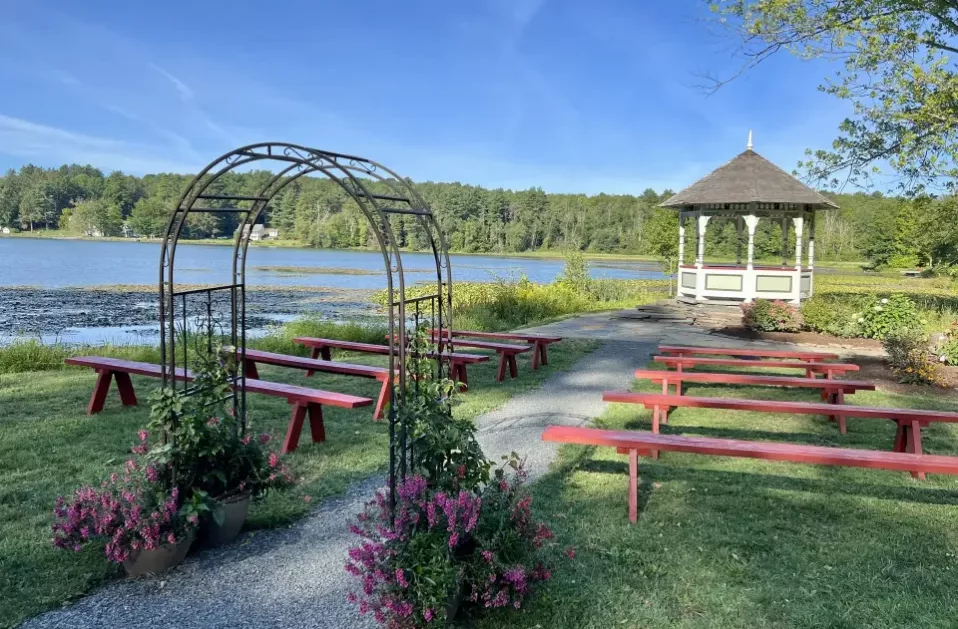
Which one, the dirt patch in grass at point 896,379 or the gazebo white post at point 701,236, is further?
the gazebo white post at point 701,236

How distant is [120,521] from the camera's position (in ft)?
9.85

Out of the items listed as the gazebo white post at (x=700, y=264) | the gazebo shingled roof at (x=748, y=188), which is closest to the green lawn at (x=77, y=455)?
the gazebo white post at (x=700, y=264)

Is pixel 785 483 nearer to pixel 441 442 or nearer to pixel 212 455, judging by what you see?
pixel 441 442

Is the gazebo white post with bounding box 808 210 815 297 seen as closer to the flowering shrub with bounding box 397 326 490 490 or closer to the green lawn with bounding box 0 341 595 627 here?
the green lawn with bounding box 0 341 595 627

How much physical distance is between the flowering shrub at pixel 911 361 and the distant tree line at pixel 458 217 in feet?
109

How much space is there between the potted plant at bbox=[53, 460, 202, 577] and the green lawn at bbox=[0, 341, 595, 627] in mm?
181

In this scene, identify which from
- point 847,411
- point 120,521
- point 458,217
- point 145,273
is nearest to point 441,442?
point 120,521

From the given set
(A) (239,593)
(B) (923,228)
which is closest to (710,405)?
(A) (239,593)

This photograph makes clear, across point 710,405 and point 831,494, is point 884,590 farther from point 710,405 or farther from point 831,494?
point 710,405

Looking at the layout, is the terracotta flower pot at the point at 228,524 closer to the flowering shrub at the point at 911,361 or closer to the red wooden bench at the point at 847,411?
the red wooden bench at the point at 847,411

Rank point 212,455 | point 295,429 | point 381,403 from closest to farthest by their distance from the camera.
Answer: point 212,455 → point 295,429 → point 381,403

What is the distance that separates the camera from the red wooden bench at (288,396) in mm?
4922

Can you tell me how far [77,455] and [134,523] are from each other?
2265 mm

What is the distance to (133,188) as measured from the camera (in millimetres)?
57594
